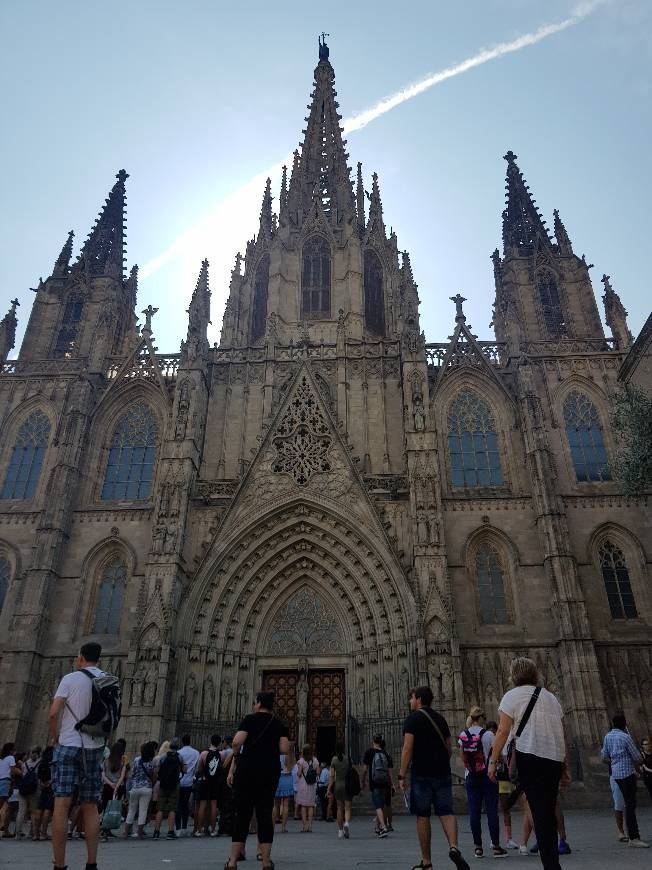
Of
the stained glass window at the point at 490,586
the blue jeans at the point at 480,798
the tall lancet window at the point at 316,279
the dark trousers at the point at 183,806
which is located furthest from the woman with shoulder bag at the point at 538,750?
the tall lancet window at the point at 316,279

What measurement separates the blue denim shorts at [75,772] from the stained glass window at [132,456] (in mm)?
20313

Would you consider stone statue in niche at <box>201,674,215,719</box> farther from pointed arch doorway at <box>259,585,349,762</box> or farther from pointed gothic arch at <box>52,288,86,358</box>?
pointed gothic arch at <box>52,288,86,358</box>

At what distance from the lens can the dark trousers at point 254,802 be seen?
19.7ft

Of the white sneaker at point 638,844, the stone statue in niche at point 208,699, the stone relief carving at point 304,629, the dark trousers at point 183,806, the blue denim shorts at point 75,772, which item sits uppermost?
the stone relief carving at point 304,629

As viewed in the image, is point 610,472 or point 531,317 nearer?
point 610,472

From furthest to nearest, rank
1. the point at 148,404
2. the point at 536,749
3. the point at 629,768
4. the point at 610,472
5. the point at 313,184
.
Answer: the point at 313,184 < the point at 148,404 < the point at 610,472 < the point at 629,768 < the point at 536,749

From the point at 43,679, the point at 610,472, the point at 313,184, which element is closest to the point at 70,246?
the point at 313,184

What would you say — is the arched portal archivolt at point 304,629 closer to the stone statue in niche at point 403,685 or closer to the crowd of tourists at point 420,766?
the stone statue in niche at point 403,685

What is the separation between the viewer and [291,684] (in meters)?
22.0

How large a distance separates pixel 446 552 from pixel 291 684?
7101 mm

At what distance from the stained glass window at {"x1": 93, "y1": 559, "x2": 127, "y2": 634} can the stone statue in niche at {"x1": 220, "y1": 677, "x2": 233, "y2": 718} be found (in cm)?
449

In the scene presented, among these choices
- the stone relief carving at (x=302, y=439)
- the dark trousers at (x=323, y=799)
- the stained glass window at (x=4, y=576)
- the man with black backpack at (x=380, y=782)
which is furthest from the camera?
the stone relief carving at (x=302, y=439)

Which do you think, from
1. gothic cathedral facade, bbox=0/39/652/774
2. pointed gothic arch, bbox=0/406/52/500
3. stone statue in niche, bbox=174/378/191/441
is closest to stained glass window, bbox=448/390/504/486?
gothic cathedral facade, bbox=0/39/652/774

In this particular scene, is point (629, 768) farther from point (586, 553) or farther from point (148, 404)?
point (148, 404)
